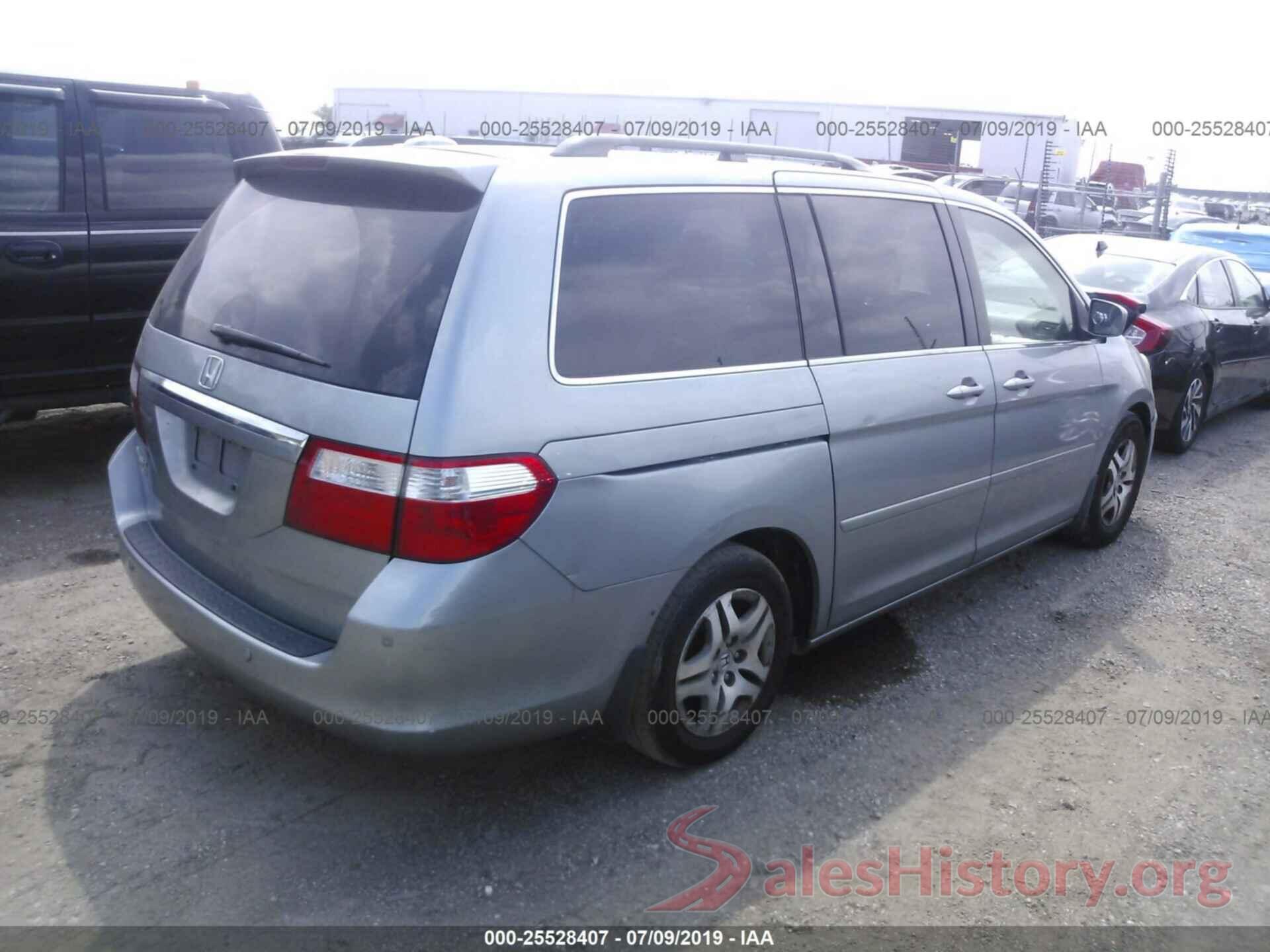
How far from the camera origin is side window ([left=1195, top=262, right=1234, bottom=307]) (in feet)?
27.8

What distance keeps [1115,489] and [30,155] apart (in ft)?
18.8

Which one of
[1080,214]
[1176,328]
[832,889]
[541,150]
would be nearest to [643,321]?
[541,150]

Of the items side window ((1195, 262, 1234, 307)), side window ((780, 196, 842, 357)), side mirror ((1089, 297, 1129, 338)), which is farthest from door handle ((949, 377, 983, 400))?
side window ((1195, 262, 1234, 307))

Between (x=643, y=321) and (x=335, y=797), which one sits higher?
(x=643, y=321)

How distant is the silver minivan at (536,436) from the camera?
104 inches

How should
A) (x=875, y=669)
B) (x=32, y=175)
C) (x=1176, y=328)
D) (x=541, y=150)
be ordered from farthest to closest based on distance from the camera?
(x=1176, y=328) → (x=32, y=175) → (x=875, y=669) → (x=541, y=150)

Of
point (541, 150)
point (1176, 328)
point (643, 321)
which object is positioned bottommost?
point (1176, 328)

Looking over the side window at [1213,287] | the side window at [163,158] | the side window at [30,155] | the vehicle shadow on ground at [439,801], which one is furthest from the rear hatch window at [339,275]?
the side window at [1213,287]

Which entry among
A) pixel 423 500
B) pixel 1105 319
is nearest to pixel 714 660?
A: pixel 423 500

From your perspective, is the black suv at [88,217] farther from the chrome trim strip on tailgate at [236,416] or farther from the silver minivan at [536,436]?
the chrome trim strip on tailgate at [236,416]

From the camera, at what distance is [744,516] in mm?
3178

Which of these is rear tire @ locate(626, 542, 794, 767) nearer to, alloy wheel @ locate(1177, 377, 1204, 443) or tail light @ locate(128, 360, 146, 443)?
tail light @ locate(128, 360, 146, 443)

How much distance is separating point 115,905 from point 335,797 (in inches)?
26.2

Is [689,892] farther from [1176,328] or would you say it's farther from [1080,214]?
[1080,214]
